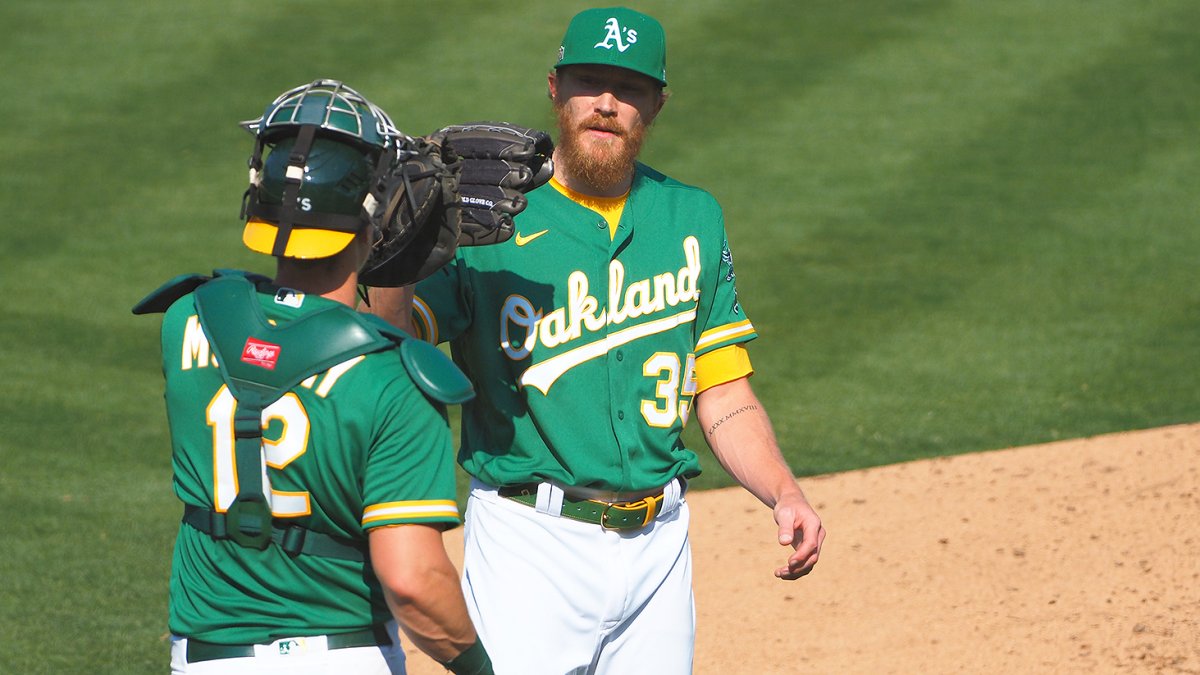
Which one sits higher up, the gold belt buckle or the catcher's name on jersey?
the catcher's name on jersey

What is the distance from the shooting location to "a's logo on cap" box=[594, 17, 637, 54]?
13.5 ft

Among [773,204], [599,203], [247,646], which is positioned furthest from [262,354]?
[773,204]

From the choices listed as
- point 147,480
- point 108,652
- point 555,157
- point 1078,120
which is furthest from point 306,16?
point 555,157

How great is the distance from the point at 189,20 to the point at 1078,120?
28.6ft

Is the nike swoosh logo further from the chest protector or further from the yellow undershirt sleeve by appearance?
the chest protector

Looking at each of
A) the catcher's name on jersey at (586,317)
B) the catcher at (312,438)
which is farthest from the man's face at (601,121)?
the catcher at (312,438)

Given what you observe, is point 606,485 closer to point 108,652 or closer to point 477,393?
point 477,393

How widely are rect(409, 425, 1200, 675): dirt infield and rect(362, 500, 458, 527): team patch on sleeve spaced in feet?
11.1

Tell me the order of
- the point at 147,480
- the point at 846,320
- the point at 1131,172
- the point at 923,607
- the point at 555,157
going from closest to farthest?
the point at 555,157
the point at 923,607
the point at 147,480
the point at 846,320
the point at 1131,172

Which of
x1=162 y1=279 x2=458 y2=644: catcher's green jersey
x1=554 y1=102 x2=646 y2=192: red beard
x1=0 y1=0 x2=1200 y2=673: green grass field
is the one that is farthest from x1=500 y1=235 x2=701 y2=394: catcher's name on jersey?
x1=0 y1=0 x2=1200 y2=673: green grass field

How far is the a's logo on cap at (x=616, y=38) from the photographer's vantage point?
4117 millimetres

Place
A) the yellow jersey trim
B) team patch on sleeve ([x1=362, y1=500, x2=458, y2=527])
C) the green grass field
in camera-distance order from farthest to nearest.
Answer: the green grass field → the yellow jersey trim → team patch on sleeve ([x1=362, y1=500, x2=458, y2=527])

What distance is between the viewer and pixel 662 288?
423cm

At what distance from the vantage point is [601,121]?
4.17 m
